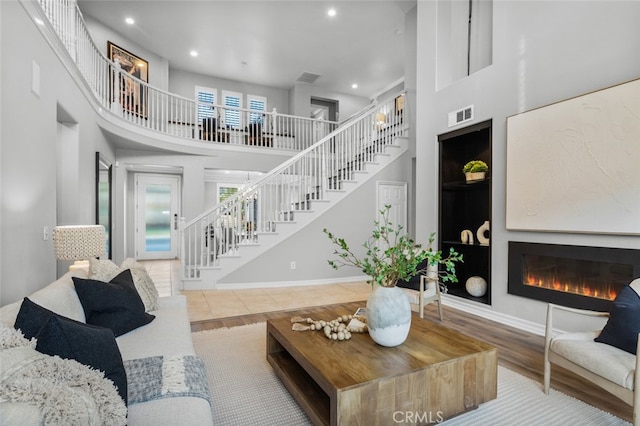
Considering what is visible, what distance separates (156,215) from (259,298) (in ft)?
20.3

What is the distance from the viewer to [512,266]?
3457mm

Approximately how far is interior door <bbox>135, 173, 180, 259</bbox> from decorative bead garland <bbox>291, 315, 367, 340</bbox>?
26.7 feet

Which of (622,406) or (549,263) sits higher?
(549,263)

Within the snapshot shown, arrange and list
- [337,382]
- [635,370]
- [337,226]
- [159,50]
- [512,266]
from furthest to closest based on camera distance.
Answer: [159,50], [337,226], [512,266], [635,370], [337,382]

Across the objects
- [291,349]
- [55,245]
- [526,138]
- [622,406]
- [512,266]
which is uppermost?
[526,138]

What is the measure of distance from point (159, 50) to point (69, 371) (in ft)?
27.9

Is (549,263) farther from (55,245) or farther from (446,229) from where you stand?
(55,245)

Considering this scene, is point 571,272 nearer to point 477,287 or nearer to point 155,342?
point 477,287

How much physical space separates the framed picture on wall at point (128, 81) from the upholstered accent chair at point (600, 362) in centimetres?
702

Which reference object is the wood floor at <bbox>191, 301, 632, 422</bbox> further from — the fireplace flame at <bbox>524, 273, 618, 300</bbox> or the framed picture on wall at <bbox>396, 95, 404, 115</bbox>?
the framed picture on wall at <bbox>396, 95, 404, 115</bbox>

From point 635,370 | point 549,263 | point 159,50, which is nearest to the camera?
point 635,370

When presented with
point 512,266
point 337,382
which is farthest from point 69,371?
point 512,266

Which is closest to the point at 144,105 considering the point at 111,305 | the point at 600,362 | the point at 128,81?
the point at 128,81

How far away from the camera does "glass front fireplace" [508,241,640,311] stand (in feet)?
8.74
